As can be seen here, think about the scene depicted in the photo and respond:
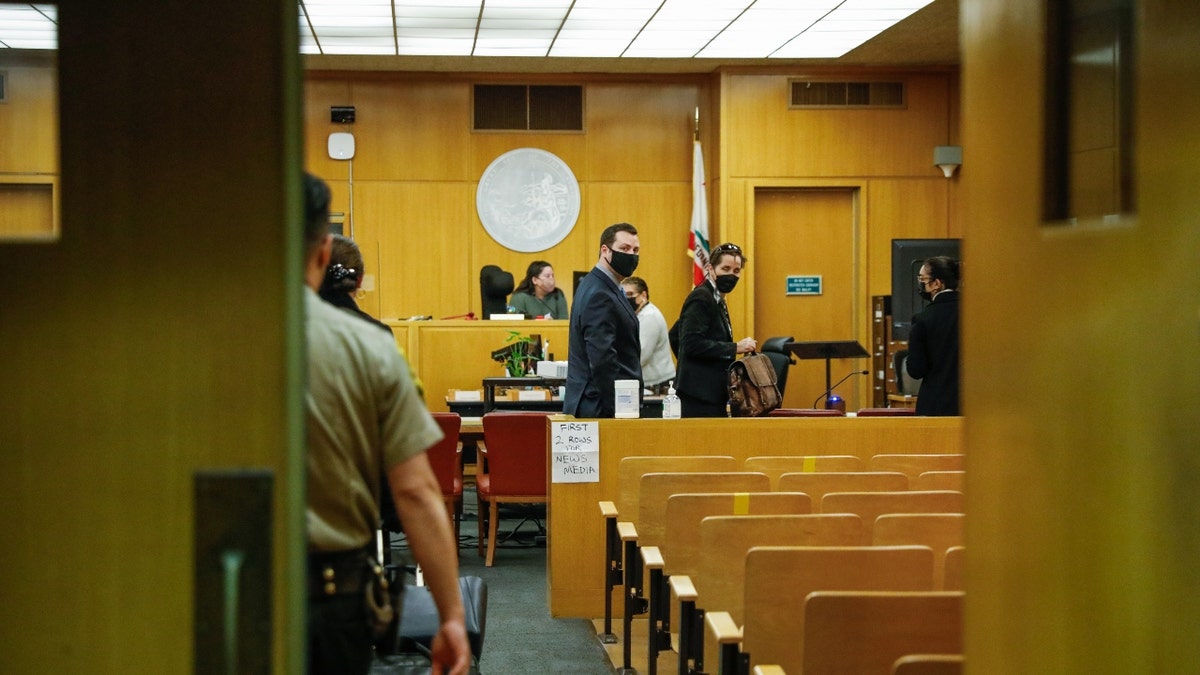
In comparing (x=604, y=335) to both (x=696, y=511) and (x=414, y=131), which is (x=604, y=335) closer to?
(x=696, y=511)

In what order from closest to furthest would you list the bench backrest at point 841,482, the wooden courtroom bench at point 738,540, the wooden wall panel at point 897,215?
the wooden courtroom bench at point 738,540 → the bench backrest at point 841,482 → the wooden wall panel at point 897,215

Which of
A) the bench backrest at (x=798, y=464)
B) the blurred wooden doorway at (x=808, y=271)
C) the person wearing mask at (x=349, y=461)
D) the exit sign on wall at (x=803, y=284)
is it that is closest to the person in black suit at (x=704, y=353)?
the bench backrest at (x=798, y=464)

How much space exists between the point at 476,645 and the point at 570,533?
2514 mm

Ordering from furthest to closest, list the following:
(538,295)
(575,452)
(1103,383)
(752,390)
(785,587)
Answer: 1. (538,295)
2. (752,390)
3. (575,452)
4. (785,587)
5. (1103,383)

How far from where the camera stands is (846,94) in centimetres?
1179

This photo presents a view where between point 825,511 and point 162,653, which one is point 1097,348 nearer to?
point 162,653

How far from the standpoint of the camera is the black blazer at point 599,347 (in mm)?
Answer: 5355

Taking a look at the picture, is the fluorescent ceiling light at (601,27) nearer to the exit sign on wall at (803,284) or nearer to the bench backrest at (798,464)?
the exit sign on wall at (803,284)

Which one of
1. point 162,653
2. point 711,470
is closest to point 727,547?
point 711,470

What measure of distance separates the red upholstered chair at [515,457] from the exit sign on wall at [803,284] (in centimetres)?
621

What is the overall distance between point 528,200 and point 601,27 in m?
2.43

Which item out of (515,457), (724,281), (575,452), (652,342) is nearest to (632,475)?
(575,452)

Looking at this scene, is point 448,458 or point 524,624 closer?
point 524,624

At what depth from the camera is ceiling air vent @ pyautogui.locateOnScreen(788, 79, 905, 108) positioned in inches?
461
